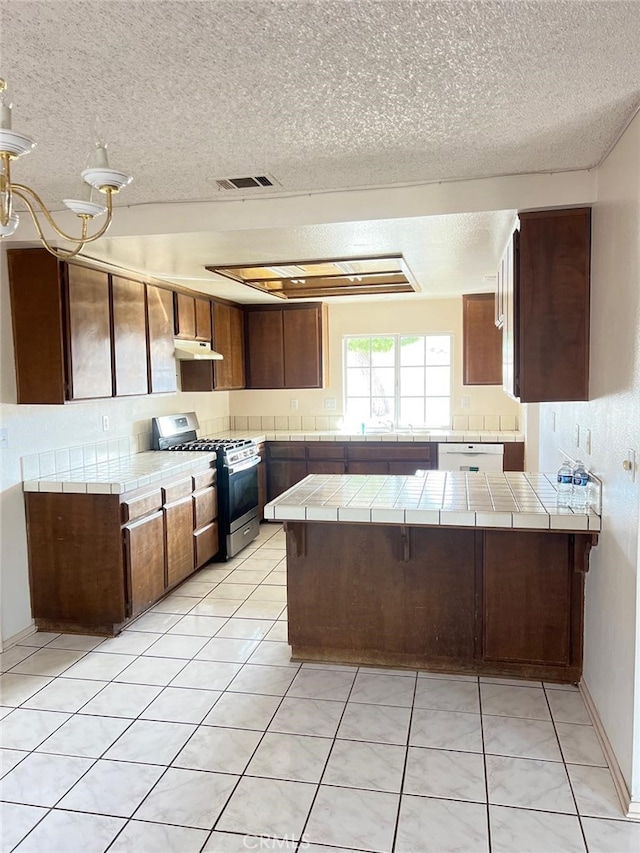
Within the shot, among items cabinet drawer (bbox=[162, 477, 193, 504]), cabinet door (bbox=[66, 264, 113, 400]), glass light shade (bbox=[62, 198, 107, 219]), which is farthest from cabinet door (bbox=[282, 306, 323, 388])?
glass light shade (bbox=[62, 198, 107, 219])

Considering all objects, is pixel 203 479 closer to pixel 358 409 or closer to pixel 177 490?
pixel 177 490

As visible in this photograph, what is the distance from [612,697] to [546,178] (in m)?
2.12

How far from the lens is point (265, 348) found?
19.9 feet

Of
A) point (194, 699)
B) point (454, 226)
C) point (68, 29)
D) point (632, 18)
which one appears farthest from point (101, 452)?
point (632, 18)

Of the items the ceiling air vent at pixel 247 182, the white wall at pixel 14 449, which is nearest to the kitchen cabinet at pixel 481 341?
the ceiling air vent at pixel 247 182

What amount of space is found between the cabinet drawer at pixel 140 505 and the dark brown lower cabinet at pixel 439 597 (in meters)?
1.02

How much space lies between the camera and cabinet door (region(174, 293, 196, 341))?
468cm

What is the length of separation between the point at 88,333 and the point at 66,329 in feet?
0.60

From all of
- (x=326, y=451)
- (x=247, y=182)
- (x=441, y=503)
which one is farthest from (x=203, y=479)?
(x=247, y=182)

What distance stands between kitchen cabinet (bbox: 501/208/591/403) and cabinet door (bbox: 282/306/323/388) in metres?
3.34

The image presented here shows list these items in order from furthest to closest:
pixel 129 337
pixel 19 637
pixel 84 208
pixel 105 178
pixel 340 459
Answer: pixel 340 459, pixel 129 337, pixel 19 637, pixel 84 208, pixel 105 178

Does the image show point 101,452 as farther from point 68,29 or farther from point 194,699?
point 68,29

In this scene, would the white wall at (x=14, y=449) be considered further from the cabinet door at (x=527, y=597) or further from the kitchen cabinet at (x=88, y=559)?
the cabinet door at (x=527, y=597)

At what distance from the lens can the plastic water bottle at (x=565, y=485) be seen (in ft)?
9.12
